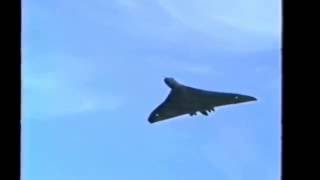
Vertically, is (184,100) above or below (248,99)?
above

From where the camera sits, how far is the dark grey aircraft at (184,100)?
1452 cm

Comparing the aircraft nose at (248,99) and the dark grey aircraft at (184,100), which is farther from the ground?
the dark grey aircraft at (184,100)

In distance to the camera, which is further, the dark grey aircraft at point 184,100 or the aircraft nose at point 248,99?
the dark grey aircraft at point 184,100

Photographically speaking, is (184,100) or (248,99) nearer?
(248,99)

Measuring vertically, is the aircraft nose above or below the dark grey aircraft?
below

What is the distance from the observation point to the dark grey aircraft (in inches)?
571

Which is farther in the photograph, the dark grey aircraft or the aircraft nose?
the dark grey aircraft

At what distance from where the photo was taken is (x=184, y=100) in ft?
52.9
